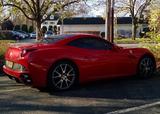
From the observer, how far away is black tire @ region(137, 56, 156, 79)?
11.0 m

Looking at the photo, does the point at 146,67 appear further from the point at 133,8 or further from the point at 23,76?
the point at 133,8

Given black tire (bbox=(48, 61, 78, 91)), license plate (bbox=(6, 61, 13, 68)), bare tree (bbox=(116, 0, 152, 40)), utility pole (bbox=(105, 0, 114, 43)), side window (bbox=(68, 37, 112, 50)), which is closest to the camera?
black tire (bbox=(48, 61, 78, 91))

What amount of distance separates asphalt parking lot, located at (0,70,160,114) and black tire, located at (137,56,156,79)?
50 cm

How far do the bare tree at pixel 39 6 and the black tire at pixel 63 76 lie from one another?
10157 millimetres

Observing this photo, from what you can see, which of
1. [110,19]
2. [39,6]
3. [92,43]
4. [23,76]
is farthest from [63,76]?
[39,6]

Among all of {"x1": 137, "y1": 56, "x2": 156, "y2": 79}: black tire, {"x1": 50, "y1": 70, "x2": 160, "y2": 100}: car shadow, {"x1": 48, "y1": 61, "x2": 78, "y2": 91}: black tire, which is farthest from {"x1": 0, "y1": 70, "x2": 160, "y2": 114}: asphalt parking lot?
{"x1": 137, "y1": 56, "x2": 156, "y2": 79}: black tire

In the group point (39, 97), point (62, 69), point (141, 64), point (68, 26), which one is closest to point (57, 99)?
point (39, 97)

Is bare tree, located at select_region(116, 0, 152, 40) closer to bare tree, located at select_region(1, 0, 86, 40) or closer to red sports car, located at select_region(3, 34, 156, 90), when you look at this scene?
bare tree, located at select_region(1, 0, 86, 40)

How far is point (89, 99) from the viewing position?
335 inches

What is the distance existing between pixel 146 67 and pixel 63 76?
2.84 meters

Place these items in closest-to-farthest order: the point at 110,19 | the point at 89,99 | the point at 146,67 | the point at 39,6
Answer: the point at 89,99 → the point at 146,67 → the point at 110,19 → the point at 39,6

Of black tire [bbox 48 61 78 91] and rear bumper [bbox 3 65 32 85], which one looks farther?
black tire [bbox 48 61 78 91]

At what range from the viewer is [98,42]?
10219mm

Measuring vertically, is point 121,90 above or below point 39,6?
below
